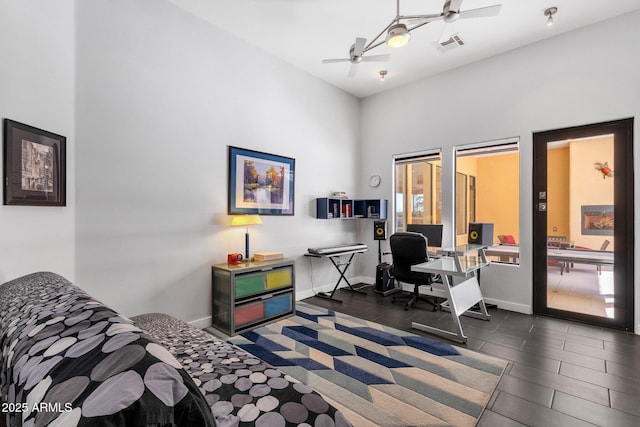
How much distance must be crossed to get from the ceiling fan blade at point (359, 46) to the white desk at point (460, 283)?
2.39m

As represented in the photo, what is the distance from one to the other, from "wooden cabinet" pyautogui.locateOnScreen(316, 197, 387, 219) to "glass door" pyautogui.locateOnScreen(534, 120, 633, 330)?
2.21 meters

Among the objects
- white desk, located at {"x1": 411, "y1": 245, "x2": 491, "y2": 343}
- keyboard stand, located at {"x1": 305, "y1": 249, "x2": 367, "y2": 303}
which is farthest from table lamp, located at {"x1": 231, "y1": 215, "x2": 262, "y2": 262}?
white desk, located at {"x1": 411, "y1": 245, "x2": 491, "y2": 343}

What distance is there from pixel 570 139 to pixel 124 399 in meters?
4.82

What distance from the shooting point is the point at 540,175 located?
12.3 feet

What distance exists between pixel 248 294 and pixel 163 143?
186 cm

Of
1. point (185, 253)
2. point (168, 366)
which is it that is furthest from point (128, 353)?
point (185, 253)

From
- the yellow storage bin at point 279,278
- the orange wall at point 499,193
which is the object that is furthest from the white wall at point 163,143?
the orange wall at point 499,193

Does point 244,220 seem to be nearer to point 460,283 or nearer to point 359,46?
point 359,46

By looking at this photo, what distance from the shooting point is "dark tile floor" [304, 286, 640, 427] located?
1894 mm

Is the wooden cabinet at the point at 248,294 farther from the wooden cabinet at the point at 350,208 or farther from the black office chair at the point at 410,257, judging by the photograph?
the black office chair at the point at 410,257

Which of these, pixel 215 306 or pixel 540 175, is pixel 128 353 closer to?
pixel 215 306

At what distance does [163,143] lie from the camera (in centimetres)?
297

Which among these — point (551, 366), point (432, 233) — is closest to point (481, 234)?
point (432, 233)

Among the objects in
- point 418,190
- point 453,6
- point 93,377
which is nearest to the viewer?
point 93,377
